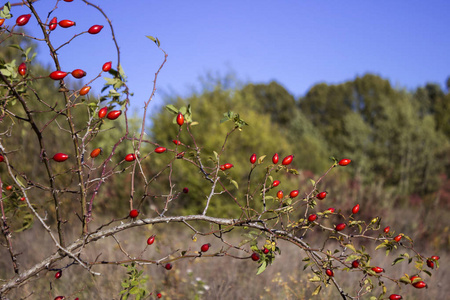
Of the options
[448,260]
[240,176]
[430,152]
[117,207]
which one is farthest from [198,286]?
[430,152]

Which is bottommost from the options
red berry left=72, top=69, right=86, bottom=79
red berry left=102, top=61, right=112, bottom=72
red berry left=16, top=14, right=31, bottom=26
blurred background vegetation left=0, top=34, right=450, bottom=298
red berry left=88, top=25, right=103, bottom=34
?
red berry left=72, top=69, right=86, bottom=79

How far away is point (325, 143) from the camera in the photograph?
2552 cm

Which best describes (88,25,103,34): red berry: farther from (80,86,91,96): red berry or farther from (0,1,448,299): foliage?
(80,86,91,96): red berry

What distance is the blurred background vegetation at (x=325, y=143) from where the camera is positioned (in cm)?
711

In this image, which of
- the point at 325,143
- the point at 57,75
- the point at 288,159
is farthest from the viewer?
the point at 325,143

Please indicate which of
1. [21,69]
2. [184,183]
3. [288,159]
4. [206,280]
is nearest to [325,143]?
[184,183]

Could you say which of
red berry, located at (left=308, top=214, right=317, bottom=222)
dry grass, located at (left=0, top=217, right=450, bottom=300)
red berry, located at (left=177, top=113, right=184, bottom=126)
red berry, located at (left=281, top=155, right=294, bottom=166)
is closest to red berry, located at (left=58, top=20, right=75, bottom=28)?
red berry, located at (left=177, top=113, right=184, bottom=126)

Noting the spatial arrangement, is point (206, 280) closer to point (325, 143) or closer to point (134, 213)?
point (134, 213)

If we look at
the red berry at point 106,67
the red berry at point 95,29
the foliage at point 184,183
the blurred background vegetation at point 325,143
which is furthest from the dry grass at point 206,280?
the red berry at point 95,29

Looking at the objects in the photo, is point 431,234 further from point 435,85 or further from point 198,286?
point 435,85

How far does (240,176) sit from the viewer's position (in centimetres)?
702

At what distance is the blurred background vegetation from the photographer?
7.11 meters

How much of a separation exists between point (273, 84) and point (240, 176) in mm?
26401

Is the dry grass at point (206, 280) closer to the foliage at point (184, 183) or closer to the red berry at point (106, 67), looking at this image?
the foliage at point (184, 183)
